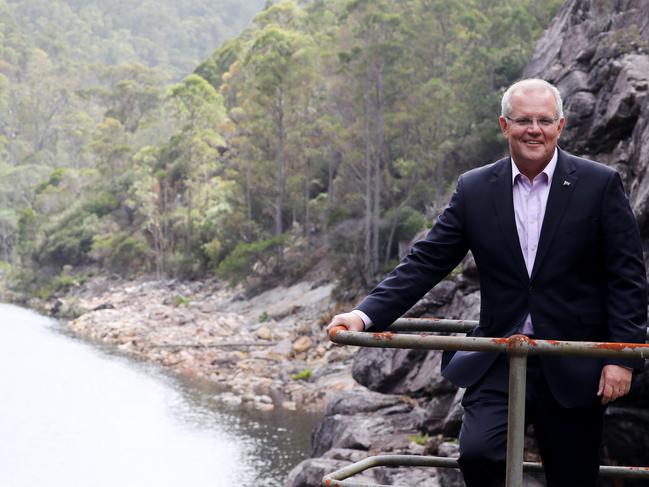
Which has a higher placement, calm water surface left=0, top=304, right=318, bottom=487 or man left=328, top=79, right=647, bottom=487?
man left=328, top=79, right=647, bottom=487

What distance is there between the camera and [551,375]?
9.60 ft

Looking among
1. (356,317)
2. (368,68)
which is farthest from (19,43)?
(356,317)

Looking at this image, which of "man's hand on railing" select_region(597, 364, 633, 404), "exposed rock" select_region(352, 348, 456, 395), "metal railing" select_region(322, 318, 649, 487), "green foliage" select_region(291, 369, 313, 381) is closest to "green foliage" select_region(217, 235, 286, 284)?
"green foliage" select_region(291, 369, 313, 381)

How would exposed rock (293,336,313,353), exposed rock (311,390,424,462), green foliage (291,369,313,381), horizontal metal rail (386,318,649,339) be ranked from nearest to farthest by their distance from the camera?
horizontal metal rail (386,318,649,339) < exposed rock (311,390,424,462) < green foliage (291,369,313,381) < exposed rock (293,336,313,353)

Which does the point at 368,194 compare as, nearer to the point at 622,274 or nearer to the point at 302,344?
the point at 302,344

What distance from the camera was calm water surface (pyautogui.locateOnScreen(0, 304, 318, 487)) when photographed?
14.5 metres

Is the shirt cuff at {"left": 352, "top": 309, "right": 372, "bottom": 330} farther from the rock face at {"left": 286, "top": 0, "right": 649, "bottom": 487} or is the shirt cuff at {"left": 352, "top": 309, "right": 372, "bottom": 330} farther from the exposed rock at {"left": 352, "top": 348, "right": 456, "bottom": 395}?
the exposed rock at {"left": 352, "top": 348, "right": 456, "bottom": 395}

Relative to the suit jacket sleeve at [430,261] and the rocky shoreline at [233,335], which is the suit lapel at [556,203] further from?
the rocky shoreline at [233,335]

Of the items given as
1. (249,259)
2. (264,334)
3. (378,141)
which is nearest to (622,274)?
(264,334)

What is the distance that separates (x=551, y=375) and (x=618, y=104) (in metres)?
8.15

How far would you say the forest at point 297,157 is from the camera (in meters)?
28.2

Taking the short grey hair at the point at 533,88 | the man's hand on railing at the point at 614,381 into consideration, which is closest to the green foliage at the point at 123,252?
the short grey hair at the point at 533,88

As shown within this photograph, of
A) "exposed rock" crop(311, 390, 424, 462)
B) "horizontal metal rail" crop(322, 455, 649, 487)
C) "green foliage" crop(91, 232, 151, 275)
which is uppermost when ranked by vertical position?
"horizontal metal rail" crop(322, 455, 649, 487)

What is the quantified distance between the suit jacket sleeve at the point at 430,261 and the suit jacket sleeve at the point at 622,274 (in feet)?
1.65
